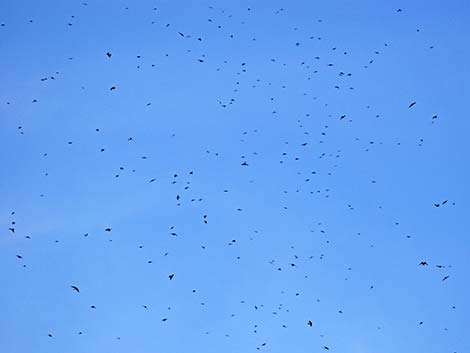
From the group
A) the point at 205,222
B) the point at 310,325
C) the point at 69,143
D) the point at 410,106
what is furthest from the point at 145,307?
the point at 410,106

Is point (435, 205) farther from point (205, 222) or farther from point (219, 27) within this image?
point (219, 27)

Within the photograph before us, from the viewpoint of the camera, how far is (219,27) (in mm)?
10852

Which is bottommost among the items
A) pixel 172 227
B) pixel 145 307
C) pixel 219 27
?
pixel 145 307

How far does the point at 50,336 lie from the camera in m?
10.7

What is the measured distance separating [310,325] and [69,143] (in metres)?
11.1

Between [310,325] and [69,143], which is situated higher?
[69,143]

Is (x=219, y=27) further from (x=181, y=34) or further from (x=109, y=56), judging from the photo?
(x=109, y=56)

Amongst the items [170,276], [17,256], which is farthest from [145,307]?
[17,256]

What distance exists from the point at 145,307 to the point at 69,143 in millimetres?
6897

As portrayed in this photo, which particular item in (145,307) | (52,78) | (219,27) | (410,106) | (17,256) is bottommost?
(145,307)

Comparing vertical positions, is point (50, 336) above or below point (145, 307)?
below

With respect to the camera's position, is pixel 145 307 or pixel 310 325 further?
pixel 145 307

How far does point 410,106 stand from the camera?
11.3 metres

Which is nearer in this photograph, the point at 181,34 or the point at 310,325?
the point at 310,325
